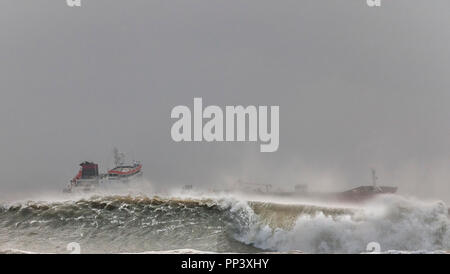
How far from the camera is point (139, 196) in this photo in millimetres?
8797

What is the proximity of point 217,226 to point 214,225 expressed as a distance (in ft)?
0.30

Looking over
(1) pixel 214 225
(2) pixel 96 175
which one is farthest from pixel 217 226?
(2) pixel 96 175

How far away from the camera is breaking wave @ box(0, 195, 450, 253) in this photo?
7188mm

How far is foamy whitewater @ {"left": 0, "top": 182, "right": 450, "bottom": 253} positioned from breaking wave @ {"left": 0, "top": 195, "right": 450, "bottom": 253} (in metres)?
0.02

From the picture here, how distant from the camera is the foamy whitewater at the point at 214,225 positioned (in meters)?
7.19

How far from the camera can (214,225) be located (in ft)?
27.0

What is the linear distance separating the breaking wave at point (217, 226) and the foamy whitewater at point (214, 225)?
22mm

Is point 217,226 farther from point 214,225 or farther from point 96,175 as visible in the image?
point 96,175

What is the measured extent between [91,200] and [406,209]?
8904mm

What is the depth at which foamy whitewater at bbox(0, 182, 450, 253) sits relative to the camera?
7191 mm

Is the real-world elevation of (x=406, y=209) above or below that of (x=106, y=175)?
below
